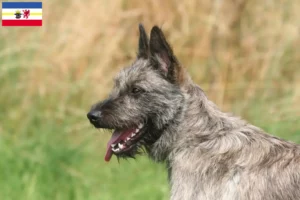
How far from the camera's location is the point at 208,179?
21.6 ft

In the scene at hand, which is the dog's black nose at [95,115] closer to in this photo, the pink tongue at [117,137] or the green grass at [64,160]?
the pink tongue at [117,137]

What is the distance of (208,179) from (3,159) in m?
3.64

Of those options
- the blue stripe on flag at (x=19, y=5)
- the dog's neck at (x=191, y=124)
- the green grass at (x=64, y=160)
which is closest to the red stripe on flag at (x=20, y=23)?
the blue stripe on flag at (x=19, y=5)

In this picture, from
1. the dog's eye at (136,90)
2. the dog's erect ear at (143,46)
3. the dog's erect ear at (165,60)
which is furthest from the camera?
the dog's erect ear at (143,46)

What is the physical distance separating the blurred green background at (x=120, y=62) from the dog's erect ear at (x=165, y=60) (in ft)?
9.29

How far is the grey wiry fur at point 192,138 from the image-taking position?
645 cm

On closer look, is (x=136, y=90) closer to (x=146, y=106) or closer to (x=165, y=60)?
(x=146, y=106)

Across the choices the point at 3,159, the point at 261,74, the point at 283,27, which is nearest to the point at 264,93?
the point at 261,74

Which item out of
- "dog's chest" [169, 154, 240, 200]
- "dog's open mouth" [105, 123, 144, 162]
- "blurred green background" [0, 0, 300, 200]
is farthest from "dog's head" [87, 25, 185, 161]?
"blurred green background" [0, 0, 300, 200]

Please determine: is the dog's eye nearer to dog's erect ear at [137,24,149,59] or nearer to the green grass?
dog's erect ear at [137,24,149,59]

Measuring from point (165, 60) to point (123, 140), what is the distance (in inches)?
31.0

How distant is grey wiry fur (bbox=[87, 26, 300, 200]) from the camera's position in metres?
6.45

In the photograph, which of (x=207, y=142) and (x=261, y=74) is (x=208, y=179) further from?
(x=261, y=74)

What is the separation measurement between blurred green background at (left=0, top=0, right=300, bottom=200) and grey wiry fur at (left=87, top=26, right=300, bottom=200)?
2.74 meters
